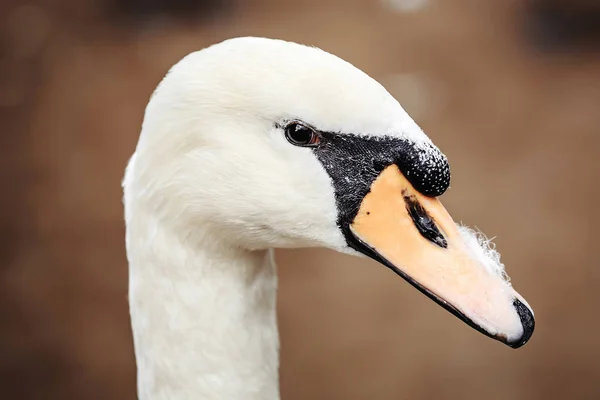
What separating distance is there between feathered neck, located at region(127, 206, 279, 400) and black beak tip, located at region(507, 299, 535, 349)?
443mm

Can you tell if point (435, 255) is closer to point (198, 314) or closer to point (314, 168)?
point (314, 168)

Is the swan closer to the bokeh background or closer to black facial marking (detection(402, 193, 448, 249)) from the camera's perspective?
black facial marking (detection(402, 193, 448, 249))

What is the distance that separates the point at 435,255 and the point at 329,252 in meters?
2.43

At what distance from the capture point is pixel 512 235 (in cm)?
373

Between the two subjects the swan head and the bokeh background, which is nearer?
the swan head

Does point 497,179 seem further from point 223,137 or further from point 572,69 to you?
point 223,137

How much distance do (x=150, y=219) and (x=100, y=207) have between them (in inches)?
101

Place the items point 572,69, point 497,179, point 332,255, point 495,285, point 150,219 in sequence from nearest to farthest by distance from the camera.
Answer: point 495,285
point 150,219
point 332,255
point 497,179
point 572,69

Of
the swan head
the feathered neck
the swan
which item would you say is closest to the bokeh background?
the feathered neck

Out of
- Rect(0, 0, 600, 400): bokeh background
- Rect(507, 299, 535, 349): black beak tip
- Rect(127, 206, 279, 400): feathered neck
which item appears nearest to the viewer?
Rect(507, 299, 535, 349): black beak tip

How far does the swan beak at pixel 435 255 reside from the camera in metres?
1.19

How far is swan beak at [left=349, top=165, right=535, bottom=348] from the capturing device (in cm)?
119

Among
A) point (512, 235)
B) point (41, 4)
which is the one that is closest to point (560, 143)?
point (512, 235)

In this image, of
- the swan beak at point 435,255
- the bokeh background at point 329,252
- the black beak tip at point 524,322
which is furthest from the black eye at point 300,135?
the bokeh background at point 329,252
